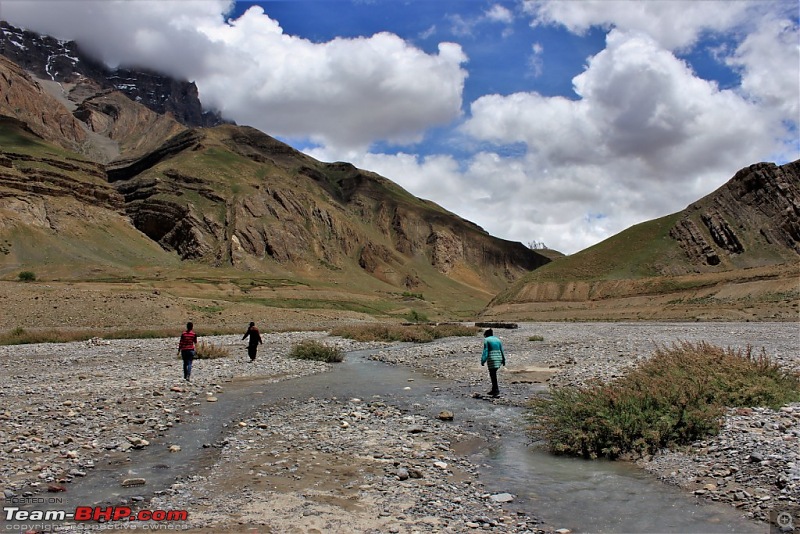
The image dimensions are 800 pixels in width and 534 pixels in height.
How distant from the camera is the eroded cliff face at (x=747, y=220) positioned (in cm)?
14325

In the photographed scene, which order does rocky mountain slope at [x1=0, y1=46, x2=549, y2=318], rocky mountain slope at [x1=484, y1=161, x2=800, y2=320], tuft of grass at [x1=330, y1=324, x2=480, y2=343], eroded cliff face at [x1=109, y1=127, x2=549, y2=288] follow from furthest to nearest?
eroded cliff face at [x1=109, y1=127, x2=549, y2=288] → rocky mountain slope at [x1=0, y1=46, x2=549, y2=318] → rocky mountain slope at [x1=484, y1=161, x2=800, y2=320] → tuft of grass at [x1=330, y1=324, x2=480, y2=343]

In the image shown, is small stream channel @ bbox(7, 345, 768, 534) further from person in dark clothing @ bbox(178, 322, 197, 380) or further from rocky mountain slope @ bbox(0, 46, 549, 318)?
rocky mountain slope @ bbox(0, 46, 549, 318)

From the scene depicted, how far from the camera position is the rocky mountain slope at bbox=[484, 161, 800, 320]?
114 m

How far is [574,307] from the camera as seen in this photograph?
118062mm

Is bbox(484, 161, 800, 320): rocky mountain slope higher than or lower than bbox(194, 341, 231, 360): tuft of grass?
higher

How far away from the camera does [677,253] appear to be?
148m

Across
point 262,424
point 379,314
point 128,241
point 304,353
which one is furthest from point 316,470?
point 128,241

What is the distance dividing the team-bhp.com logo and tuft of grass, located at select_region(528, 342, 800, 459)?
25.4 feet

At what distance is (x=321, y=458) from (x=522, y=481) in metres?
4.15

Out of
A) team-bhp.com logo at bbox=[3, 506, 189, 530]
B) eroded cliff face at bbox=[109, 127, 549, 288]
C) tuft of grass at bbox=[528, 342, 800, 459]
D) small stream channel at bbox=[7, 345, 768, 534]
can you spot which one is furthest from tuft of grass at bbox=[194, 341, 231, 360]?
eroded cliff face at bbox=[109, 127, 549, 288]

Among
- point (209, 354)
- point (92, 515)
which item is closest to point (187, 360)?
point (209, 354)

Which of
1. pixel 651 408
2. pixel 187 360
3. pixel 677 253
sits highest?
pixel 677 253

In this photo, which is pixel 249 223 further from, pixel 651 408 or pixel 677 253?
pixel 651 408

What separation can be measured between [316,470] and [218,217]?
158 meters
